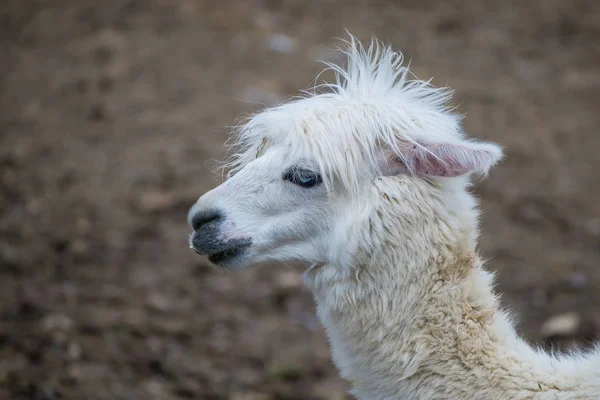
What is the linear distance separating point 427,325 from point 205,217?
3.19 ft

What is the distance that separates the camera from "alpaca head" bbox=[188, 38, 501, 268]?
2842mm

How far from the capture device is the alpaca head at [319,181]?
2.84m

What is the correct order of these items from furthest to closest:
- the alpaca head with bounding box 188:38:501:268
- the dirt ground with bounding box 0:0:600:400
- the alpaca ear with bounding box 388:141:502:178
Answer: the dirt ground with bounding box 0:0:600:400, the alpaca head with bounding box 188:38:501:268, the alpaca ear with bounding box 388:141:502:178

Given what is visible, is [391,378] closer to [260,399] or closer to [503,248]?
[260,399]

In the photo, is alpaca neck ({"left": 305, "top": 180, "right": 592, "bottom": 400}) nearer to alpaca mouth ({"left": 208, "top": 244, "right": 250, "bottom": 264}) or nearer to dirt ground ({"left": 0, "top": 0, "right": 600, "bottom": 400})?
alpaca mouth ({"left": 208, "top": 244, "right": 250, "bottom": 264})

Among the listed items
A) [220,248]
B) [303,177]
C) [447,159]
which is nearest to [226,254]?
[220,248]

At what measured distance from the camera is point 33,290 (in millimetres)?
5082

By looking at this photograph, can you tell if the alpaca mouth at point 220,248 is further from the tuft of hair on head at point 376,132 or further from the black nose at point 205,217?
the tuft of hair on head at point 376,132

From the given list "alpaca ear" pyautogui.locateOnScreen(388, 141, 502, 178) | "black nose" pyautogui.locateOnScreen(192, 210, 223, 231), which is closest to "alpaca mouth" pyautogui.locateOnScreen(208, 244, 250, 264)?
"black nose" pyautogui.locateOnScreen(192, 210, 223, 231)

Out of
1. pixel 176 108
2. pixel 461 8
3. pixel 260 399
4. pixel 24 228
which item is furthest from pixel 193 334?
pixel 461 8

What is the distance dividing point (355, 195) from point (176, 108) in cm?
497

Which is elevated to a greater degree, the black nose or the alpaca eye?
the alpaca eye

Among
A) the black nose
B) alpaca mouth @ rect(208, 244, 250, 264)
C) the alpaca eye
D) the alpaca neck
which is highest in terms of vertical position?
the alpaca eye

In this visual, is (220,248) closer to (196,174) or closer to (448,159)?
(448,159)
